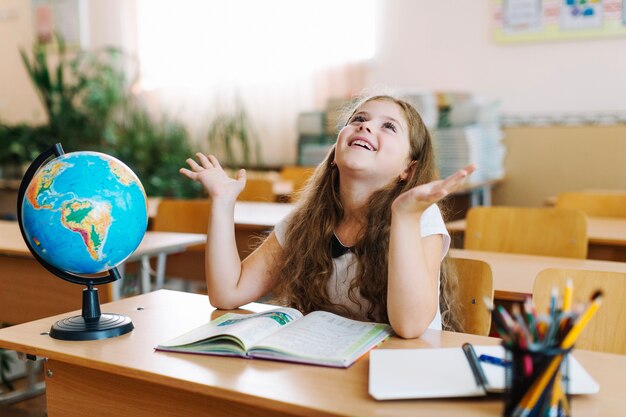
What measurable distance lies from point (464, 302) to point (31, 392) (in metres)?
2.00

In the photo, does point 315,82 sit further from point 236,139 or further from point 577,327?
point 577,327

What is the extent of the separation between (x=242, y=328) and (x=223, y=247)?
362 millimetres

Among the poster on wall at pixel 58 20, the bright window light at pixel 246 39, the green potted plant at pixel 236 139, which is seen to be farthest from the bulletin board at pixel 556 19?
the poster on wall at pixel 58 20

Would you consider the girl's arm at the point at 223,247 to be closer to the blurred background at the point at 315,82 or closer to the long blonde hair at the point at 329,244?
the long blonde hair at the point at 329,244

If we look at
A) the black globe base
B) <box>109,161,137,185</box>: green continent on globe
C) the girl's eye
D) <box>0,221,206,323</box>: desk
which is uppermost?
the girl's eye

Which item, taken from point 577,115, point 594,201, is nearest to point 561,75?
point 577,115

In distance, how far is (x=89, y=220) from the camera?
52.6 inches

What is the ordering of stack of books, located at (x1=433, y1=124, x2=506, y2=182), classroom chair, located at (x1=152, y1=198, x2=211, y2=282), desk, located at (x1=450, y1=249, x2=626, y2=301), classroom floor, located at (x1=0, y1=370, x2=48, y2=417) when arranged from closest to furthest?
desk, located at (x1=450, y1=249, x2=626, y2=301), classroom floor, located at (x1=0, y1=370, x2=48, y2=417), classroom chair, located at (x1=152, y1=198, x2=211, y2=282), stack of books, located at (x1=433, y1=124, x2=506, y2=182)

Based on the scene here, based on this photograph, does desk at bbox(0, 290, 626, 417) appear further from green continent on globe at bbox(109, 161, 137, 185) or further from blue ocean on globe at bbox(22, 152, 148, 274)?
green continent on globe at bbox(109, 161, 137, 185)

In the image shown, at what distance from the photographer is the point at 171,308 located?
5.31 ft

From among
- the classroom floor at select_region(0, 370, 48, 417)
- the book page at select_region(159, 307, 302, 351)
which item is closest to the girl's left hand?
the book page at select_region(159, 307, 302, 351)

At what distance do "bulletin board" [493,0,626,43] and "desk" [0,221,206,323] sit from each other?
8.81 ft

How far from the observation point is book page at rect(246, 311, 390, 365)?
120 cm

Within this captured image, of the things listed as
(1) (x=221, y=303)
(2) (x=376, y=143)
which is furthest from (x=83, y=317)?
(2) (x=376, y=143)
